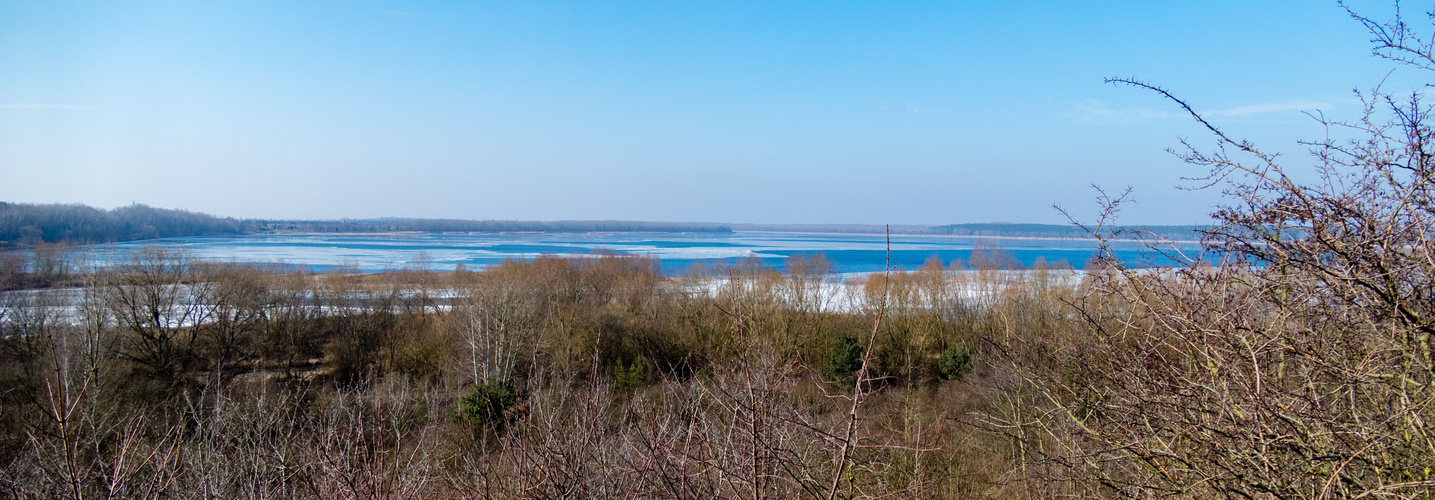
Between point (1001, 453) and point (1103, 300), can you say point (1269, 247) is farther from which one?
point (1001, 453)

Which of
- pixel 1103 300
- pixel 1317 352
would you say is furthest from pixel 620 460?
pixel 1317 352

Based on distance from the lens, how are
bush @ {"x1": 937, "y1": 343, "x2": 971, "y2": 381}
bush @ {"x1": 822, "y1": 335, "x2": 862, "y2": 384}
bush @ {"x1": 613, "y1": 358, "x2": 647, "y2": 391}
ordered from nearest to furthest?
bush @ {"x1": 613, "y1": 358, "x2": 647, "y2": 391} < bush @ {"x1": 822, "y1": 335, "x2": 862, "y2": 384} < bush @ {"x1": 937, "y1": 343, "x2": 971, "y2": 381}

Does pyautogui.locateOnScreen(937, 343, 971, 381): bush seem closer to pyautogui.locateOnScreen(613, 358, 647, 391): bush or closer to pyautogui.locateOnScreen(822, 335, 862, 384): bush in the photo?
pyautogui.locateOnScreen(822, 335, 862, 384): bush

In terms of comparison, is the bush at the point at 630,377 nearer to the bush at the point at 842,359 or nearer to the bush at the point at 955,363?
the bush at the point at 842,359

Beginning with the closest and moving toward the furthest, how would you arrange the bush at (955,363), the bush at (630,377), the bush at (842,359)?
1. the bush at (630,377)
2. the bush at (842,359)
3. the bush at (955,363)

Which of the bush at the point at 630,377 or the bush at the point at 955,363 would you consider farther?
the bush at the point at 955,363

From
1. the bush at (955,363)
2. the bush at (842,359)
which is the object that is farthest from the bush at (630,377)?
the bush at (955,363)

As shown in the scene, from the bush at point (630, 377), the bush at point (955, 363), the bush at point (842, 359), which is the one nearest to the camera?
the bush at point (630, 377)

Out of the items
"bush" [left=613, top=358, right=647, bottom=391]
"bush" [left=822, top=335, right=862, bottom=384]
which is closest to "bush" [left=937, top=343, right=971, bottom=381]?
"bush" [left=822, top=335, right=862, bottom=384]

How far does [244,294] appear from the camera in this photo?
27547 millimetres

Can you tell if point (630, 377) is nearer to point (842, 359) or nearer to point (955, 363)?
point (842, 359)

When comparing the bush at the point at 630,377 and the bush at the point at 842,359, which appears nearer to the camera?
the bush at the point at 630,377

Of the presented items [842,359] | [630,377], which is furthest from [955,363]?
[630,377]

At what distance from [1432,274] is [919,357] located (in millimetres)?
25735
